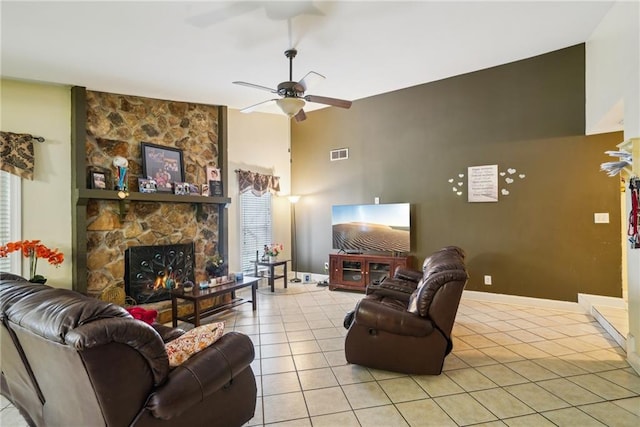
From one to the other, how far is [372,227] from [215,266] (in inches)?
103

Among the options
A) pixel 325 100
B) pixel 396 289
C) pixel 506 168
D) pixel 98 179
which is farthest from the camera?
Result: pixel 506 168

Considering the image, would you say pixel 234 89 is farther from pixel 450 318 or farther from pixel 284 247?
pixel 450 318

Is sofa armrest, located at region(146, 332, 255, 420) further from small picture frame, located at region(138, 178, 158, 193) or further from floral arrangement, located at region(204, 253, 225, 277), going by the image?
small picture frame, located at region(138, 178, 158, 193)

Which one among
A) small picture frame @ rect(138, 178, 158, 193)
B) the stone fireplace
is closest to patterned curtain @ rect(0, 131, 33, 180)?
the stone fireplace

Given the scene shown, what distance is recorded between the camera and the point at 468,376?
261cm

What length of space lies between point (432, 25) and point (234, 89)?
9.01 feet

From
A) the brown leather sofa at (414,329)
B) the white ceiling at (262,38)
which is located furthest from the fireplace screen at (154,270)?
the brown leather sofa at (414,329)

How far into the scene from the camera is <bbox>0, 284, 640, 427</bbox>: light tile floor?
2.12 m

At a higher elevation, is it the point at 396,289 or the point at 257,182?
the point at 257,182

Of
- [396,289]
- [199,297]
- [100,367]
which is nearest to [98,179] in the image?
[199,297]

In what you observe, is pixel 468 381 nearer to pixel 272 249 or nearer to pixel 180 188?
pixel 272 249

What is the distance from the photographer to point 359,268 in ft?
18.0

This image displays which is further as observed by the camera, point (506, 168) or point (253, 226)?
point (253, 226)

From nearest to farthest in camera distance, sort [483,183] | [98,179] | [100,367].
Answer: [100,367], [98,179], [483,183]
